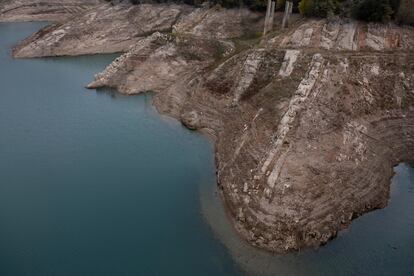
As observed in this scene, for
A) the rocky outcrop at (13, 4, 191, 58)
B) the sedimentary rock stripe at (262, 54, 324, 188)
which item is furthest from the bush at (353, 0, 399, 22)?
the rocky outcrop at (13, 4, 191, 58)

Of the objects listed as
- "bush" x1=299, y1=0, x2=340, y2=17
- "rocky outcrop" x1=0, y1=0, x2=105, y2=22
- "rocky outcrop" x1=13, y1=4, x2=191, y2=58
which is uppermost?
"bush" x1=299, y1=0, x2=340, y2=17

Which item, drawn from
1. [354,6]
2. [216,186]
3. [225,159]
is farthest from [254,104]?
[354,6]

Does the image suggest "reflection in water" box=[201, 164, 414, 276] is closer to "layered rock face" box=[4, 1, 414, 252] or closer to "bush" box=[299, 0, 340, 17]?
"layered rock face" box=[4, 1, 414, 252]

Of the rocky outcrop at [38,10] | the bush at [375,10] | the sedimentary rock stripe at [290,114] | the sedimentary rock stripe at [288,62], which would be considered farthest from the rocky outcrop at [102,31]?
the sedimentary rock stripe at [290,114]

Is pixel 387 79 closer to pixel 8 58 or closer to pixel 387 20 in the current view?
pixel 387 20

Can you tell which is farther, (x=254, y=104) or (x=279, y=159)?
(x=254, y=104)

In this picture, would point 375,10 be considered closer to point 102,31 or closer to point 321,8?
point 321,8
